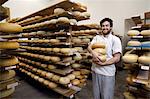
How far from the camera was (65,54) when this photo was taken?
9.29 feet

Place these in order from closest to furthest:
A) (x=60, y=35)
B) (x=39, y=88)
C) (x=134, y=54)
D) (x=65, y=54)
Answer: (x=134, y=54) → (x=65, y=54) → (x=60, y=35) → (x=39, y=88)

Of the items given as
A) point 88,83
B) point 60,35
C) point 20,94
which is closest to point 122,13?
point 88,83

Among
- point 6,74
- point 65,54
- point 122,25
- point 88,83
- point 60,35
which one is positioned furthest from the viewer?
point 122,25

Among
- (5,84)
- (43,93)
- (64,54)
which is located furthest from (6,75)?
(43,93)

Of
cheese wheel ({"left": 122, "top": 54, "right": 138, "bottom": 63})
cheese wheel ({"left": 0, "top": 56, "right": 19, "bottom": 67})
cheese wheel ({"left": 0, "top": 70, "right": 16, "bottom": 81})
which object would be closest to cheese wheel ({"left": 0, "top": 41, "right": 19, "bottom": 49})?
cheese wheel ({"left": 0, "top": 56, "right": 19, "bottom": 67})

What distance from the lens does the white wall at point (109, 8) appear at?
599 cm

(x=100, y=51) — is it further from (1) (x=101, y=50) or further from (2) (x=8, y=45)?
(2) (x=8, y=45)

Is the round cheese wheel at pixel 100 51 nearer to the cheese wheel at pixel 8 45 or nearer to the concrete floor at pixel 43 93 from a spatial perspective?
the cheese wheel at pixel 8 45

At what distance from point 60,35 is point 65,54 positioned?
18.5 inches

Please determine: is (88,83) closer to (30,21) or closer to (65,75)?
(65,75)

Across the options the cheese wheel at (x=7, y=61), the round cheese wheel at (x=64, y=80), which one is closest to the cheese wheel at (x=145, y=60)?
the round cheese wheel at (x=64, y=80)

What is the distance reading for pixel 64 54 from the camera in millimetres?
2846

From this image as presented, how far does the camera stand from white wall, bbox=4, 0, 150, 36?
5.99 meters

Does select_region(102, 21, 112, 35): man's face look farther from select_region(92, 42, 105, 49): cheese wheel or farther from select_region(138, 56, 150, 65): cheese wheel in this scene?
select_region(138, 56, 150, 65): cheese wheel
